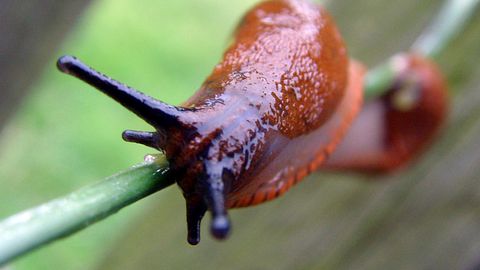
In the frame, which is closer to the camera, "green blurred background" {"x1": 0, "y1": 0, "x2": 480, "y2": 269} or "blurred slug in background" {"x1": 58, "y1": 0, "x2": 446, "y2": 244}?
"blurred slug in background" {"x1": 58, "y1": 0, "x2": 446, "y2": 244}

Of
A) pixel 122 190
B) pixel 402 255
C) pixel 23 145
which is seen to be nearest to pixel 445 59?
pixel 402 255

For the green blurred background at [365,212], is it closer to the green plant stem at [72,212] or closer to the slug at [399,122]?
the slug at [399,122]

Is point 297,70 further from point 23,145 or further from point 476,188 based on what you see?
point 23,145

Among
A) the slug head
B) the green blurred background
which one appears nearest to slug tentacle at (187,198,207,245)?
the slug head

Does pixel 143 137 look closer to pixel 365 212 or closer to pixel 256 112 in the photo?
pixel 256 112

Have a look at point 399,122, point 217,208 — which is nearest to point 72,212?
point 217,208

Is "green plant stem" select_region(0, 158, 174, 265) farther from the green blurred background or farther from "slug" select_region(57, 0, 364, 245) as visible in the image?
the green blurred background

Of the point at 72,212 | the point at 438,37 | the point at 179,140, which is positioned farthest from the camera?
the point at 438,37

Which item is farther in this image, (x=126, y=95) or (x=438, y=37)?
(x=438, y=37)

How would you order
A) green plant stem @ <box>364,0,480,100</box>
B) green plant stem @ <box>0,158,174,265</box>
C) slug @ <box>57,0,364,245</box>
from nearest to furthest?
green plant stem @ <box>0,158,174,265</box>
slug @ <box>57,0,364,245</box>
green plant stem @ <box>364,0,480,100</box>
